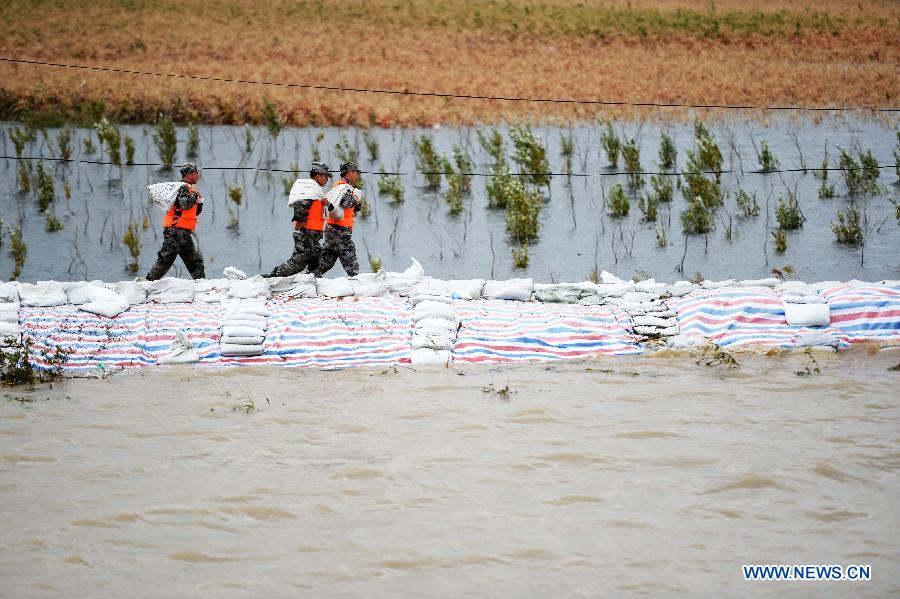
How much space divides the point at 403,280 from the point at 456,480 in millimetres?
2734

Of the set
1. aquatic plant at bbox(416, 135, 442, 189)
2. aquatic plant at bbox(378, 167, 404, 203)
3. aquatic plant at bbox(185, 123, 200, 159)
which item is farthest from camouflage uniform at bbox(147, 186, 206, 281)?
aquatic plant at bbox(185, 123, 200, 159)

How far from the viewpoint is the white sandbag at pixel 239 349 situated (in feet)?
25.0

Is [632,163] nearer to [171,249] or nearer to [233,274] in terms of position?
[233,274]

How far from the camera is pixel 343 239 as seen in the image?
8.68m

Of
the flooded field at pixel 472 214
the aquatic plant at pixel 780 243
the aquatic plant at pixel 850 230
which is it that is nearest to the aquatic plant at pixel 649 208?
the flooded field at pixel 472 214

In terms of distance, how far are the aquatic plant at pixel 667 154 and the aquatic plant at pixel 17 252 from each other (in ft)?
20.1

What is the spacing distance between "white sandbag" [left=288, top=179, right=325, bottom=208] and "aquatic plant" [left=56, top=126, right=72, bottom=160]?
4.86 meters

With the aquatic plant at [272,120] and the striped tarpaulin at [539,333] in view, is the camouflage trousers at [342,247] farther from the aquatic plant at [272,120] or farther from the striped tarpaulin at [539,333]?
the aquatic plant at [272,120]

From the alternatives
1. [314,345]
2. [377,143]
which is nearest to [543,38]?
[377,143]

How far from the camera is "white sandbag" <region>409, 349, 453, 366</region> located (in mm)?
7602

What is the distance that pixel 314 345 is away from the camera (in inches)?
304

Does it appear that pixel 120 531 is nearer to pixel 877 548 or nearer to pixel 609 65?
pixel 877 548

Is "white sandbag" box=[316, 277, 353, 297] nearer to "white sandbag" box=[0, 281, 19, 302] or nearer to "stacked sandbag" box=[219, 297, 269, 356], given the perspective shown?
"stacked sandbag" box=[219, 297, 269, 356]

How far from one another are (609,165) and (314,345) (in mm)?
5333
